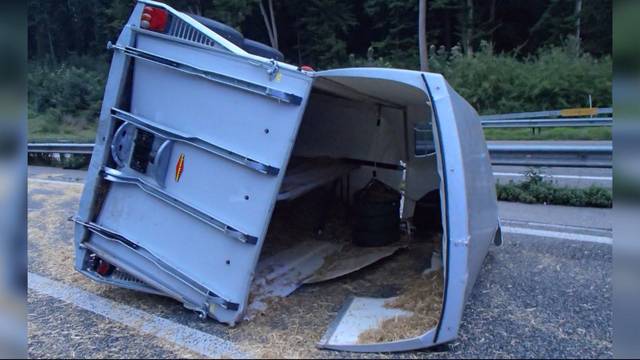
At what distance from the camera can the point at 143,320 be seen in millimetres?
3420

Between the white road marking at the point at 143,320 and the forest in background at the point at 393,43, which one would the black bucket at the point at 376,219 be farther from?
the forest in background at the point at 393,43

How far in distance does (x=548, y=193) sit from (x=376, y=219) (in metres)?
3.56

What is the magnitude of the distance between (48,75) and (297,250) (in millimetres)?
32569

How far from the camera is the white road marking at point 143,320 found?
3.02 m

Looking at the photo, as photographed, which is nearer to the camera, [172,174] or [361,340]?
[361,340]

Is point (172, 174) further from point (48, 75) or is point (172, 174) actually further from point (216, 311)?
point (48, 75)

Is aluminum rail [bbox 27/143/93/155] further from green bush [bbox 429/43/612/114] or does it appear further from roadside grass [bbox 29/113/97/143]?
green bush [bbox 429/43/612/114]

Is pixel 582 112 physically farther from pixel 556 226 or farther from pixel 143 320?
pixel 143 320

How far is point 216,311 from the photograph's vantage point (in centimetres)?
335

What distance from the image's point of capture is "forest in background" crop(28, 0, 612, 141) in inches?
773

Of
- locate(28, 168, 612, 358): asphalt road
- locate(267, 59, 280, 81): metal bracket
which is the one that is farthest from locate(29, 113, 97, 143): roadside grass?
locate(267, 59, 280, 81): metal bracket

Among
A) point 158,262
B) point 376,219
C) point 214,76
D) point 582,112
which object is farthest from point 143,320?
point 582,112

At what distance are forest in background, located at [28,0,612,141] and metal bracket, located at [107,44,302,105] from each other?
59.2 feet

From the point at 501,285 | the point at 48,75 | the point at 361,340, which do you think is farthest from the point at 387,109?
the point at 48,75
